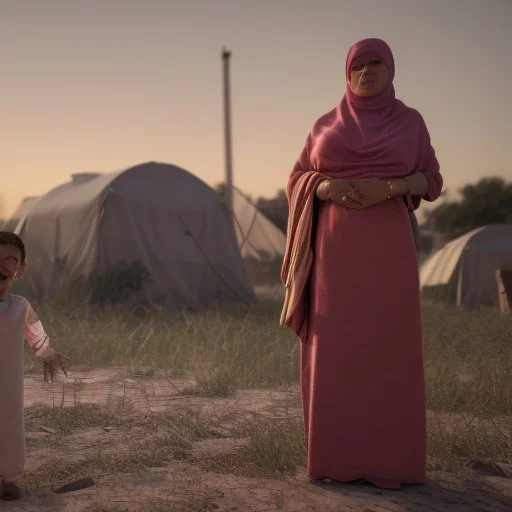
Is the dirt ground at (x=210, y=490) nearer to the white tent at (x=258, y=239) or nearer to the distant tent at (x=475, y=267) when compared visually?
the distant tent at (x=475, y=267)

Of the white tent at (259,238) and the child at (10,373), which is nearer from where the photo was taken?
the child at (10,373)

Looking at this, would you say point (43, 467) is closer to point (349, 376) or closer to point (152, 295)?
point (349, 376)

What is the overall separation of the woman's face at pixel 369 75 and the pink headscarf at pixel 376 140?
1.0 inches

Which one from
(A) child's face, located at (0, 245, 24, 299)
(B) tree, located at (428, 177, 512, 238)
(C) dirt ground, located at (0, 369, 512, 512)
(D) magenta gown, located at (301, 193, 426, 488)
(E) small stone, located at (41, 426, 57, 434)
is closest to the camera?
(C) dirt ground, located at (0, 369, 512, 512)

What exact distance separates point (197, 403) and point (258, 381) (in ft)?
2.48

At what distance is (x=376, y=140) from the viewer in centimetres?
308

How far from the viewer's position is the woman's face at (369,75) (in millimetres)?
3096

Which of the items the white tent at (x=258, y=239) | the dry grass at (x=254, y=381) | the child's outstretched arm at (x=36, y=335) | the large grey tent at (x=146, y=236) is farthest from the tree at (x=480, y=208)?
the child's outstretched arm at (x=36, y=335)

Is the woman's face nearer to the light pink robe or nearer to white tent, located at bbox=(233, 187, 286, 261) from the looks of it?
the light pink robe

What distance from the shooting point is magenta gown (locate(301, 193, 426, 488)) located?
9.84 ft

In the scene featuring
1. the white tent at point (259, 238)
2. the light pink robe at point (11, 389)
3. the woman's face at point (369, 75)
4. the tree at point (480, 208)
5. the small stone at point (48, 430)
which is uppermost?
the tree at point (480, 208)

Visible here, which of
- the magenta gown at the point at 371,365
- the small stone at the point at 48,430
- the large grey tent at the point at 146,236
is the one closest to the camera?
the magenta gown at the point at 371,365

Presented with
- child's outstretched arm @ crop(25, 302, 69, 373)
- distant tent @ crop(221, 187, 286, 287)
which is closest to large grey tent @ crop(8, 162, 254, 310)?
distant tent @ crop(221, 187, 286, 287)

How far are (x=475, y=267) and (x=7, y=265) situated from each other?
10.9 meters
